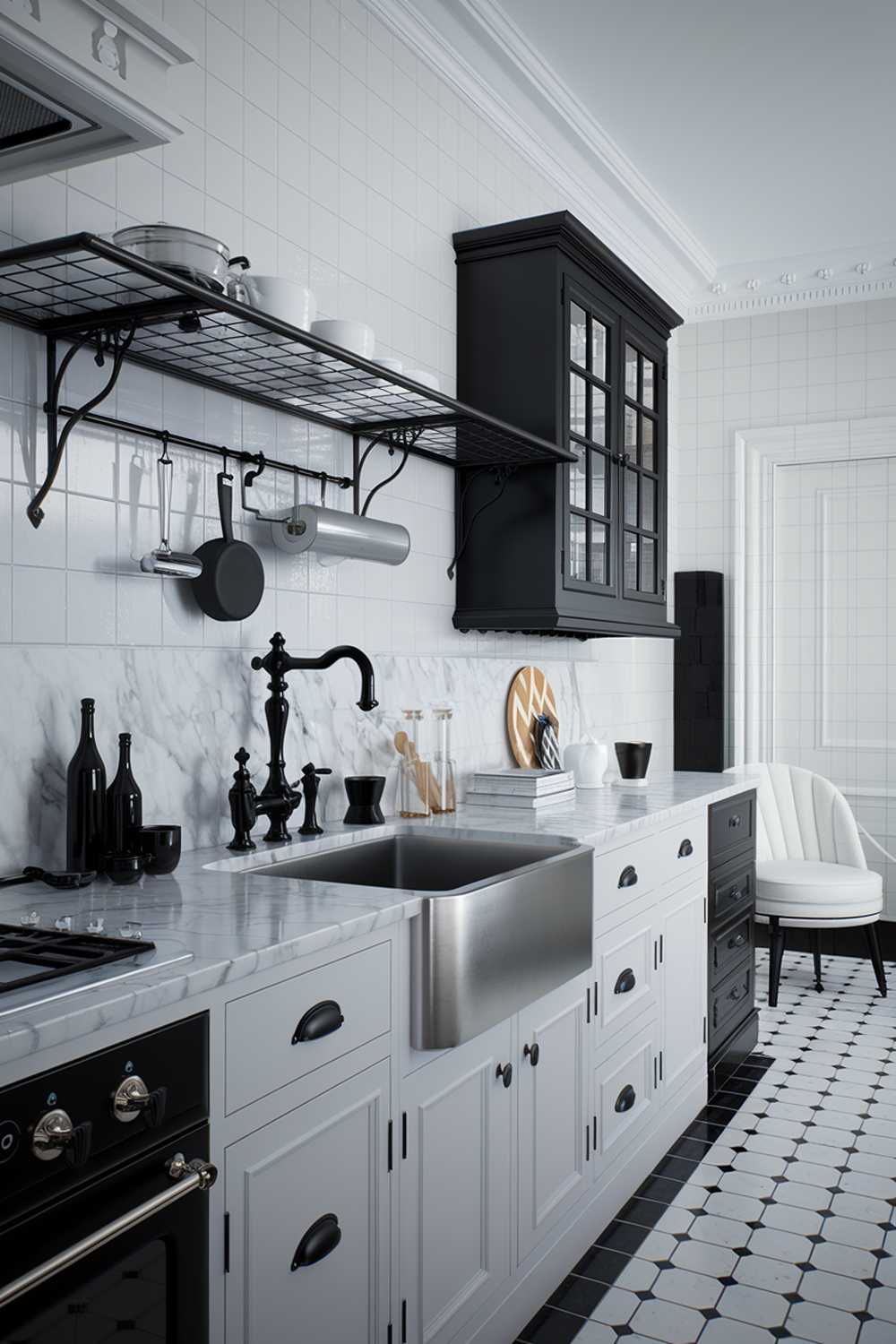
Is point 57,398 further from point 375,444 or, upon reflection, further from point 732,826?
point 732,826

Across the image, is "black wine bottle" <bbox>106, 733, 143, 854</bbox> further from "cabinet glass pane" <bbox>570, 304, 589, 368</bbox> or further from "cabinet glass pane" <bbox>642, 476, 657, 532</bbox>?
"cabinet glass pane" <bbox>642, 476, 657, 532</bbox>

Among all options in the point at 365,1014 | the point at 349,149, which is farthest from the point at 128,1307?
the point at 349,149

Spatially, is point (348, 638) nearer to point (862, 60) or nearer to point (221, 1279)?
point (221, 1279)

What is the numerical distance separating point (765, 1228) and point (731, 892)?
1130 millimetres

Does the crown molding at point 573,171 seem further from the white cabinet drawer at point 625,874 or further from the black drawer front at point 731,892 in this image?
the black drawer front at point 731,892

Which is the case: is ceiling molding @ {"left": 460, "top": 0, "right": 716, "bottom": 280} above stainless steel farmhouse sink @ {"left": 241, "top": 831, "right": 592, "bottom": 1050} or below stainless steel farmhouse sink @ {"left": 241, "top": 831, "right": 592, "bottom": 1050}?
above

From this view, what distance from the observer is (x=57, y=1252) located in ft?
3.42

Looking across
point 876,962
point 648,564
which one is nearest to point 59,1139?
point 648,564

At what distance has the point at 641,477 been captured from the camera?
144 inches

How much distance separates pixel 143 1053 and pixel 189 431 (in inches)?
52.2

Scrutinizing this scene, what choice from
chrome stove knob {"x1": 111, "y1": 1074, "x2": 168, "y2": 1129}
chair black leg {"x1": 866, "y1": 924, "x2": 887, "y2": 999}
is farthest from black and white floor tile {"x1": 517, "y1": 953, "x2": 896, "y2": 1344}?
chrome stove knob {"x1": 111, "y1": 1074, "x2": 168, "y2": 1129}

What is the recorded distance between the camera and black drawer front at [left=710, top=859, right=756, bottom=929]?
331 cm

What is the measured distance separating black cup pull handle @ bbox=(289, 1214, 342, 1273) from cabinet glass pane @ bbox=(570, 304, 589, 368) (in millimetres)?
2357

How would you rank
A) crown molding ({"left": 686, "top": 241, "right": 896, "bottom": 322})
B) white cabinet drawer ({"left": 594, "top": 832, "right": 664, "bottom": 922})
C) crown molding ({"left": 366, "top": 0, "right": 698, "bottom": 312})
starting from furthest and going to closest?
crown molding ({"left": 686, "top": 241, "right": 896, "bottom": 322}), crown molding ({"left": 366, "top": 0, "right": 698, "bottom": 312}), white cabinet drawer ({"left": 594, "top": 832, "right": 664, "bottom": 922})
